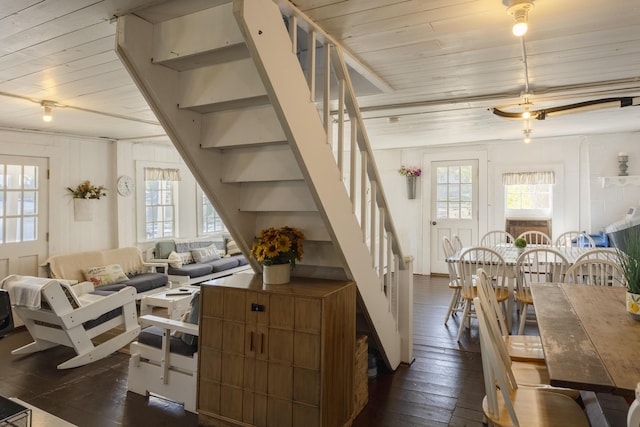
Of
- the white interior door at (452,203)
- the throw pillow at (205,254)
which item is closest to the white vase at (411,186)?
the white interior door at (452,203)

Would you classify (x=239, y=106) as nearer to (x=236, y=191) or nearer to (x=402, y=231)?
(x=236, y=191)

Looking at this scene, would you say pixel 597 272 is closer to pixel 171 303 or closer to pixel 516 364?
pixel 516 364

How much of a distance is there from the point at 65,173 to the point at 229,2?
462cm

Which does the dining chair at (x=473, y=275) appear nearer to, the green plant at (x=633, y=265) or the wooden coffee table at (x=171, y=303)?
the green plant at (x=633, y=265)

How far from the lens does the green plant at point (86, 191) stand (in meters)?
5.39

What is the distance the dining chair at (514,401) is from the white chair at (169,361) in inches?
68.7

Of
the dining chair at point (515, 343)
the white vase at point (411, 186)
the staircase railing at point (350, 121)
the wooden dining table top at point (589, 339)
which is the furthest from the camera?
the white vase at point (411, 186)

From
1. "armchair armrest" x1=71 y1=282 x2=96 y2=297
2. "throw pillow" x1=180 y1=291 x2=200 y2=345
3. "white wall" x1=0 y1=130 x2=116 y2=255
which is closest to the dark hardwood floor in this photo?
"throw pillow" x1=180 y1=291 x2=200 y2=345

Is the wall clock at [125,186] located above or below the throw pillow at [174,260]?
above

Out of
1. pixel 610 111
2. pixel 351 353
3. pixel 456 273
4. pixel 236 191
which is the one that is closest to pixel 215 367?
pixel 351 353

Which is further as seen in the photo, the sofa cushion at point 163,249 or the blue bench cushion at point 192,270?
the sofa cushion at point 163,249

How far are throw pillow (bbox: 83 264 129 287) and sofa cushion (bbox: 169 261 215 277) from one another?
2.41ft

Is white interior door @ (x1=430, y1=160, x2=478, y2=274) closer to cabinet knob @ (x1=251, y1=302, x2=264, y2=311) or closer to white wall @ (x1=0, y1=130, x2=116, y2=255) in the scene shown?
white wall @ (x1=0, y1=130, x2=116, y2=255)

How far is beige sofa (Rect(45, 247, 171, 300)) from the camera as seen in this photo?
4883 mm
